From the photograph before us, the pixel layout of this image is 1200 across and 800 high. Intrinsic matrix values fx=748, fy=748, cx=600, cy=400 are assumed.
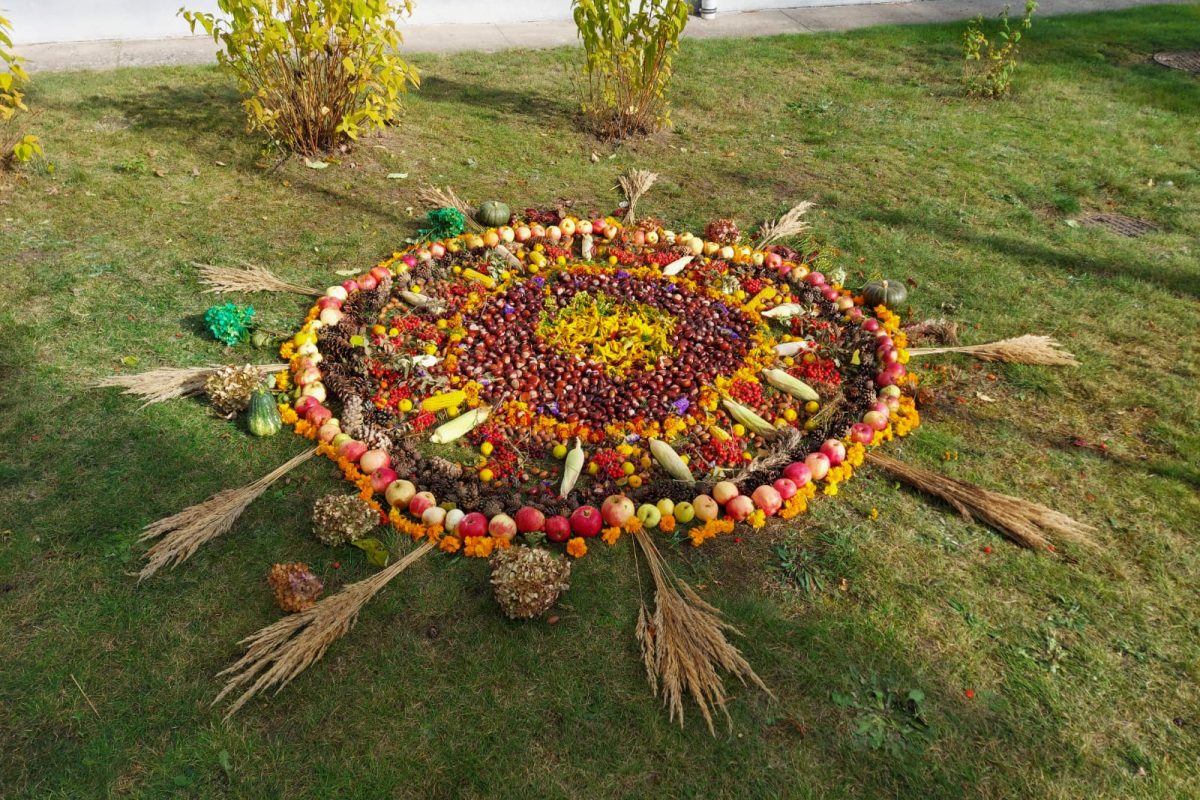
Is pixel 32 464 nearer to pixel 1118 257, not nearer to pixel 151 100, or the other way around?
pixel 151 100

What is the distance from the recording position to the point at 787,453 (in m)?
4.50

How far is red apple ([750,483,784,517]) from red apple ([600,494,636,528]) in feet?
2.33

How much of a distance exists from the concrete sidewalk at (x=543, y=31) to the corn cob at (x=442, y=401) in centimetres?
743

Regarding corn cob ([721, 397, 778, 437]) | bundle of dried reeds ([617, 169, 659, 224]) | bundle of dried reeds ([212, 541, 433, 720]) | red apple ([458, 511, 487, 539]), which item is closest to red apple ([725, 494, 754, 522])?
corn cob ([721, 397, 778, 437])

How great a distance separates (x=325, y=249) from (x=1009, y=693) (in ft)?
18.8

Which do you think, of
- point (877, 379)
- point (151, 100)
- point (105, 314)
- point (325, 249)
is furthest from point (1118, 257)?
point (151, 100)

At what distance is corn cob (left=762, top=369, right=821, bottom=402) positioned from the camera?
4.98 metres

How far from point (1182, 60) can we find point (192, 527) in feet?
45.8

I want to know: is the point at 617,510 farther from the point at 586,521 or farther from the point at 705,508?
the point at 705,508

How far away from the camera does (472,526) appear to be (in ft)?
13.1

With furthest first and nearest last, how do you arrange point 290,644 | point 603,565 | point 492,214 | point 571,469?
point 492,214
point 571,469
point 603,565
point 290,644

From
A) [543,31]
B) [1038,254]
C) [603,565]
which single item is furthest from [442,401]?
[543,31]

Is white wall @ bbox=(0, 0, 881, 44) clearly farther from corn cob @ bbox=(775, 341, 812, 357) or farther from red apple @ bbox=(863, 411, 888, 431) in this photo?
red apple @ bbox=(863, 411, 888, 431)

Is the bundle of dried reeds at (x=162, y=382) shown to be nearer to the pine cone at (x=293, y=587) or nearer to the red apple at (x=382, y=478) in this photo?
the red apple at (x=382, y=478)
